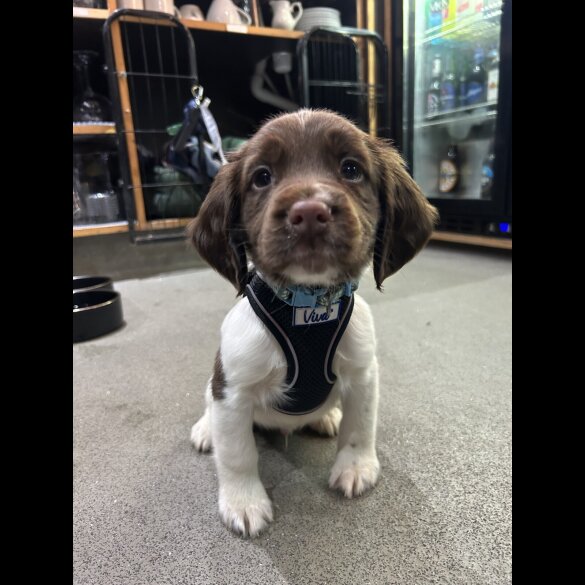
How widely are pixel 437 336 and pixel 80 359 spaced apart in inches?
55.2

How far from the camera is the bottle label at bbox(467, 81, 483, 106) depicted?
3.42 m

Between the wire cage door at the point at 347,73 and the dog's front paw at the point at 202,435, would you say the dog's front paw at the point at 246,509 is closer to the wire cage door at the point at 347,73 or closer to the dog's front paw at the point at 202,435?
the dog's front paw at the point at 202,435

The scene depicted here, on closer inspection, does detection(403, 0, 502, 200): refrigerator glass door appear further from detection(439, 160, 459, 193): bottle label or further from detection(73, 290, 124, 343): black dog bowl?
detection(73, 290, 124, 343): black dog bowl

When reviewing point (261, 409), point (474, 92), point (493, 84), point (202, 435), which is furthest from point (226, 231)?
point (474, 92)

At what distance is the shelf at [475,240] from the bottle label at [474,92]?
107cm

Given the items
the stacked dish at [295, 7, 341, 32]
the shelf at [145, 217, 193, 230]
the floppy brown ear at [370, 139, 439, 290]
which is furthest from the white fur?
the stacked dish at [295, 7, 341, 32]

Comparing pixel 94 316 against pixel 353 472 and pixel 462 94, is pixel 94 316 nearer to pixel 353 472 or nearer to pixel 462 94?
pixel 353 472

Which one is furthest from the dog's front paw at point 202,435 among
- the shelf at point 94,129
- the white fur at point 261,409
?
the shelf at point 94,129

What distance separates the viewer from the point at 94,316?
5.99 feet

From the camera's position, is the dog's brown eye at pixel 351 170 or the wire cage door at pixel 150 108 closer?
the dog's brown eye at pixel 351 170

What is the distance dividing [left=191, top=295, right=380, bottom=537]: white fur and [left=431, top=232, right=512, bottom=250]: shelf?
8.47 ft

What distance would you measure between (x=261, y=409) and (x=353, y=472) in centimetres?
24

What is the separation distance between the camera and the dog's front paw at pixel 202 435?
3.52ft
